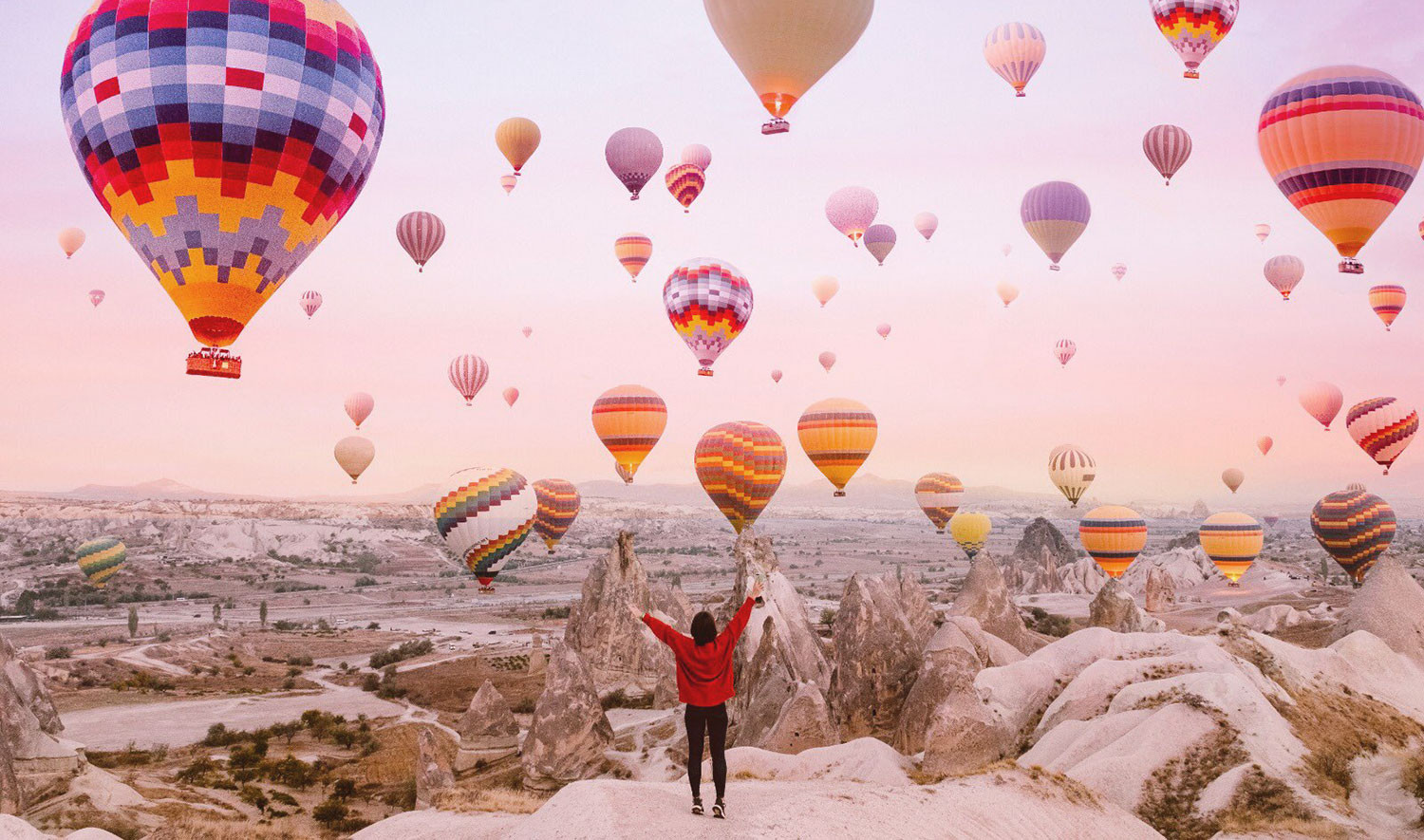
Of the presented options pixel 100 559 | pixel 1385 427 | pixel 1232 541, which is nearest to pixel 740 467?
pixel 1232 541

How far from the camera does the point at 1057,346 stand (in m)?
70.9

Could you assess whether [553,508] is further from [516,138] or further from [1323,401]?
[1323,401]

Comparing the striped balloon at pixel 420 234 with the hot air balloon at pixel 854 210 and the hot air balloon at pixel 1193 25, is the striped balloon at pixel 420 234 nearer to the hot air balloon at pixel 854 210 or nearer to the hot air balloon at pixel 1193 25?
the hot air balloon at pixel 854 210

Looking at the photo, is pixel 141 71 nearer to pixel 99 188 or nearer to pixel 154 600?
pixel 99 188

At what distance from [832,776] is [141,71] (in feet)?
62.7

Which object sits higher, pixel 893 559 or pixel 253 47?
pixel 253 47

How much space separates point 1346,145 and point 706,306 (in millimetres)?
23778

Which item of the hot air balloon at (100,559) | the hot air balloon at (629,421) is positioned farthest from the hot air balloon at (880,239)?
the hot air balloon at (100,559)

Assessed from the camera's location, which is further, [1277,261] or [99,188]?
[1277,261]

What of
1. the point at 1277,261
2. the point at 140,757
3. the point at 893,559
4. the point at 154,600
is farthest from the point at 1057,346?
the point at 893,559

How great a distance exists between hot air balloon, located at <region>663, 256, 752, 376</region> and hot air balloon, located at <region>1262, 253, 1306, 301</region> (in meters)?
29.4

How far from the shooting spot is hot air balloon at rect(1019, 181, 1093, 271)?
43844 mm

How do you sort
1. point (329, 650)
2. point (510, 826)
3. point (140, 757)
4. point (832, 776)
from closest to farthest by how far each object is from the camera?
point (510, 826) → point (832, 776) → point (140, 757) → point (329, 650)

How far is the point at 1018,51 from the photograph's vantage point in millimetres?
41812
